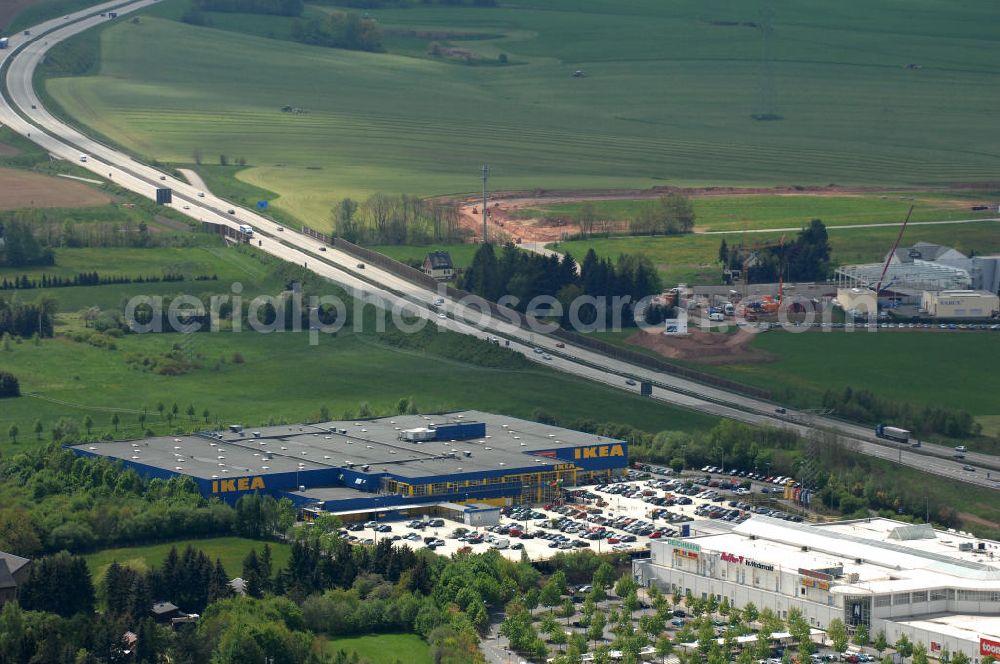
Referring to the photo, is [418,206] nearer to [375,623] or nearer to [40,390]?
[40,390]

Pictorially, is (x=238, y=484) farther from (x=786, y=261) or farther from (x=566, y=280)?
(x=786, y=261)

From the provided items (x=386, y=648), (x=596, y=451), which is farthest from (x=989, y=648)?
(x=596, y=451)

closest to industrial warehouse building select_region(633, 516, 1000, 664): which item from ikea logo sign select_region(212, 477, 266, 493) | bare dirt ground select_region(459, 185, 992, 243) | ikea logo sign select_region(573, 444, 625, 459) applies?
ikea logo sign select_region(573, 444, 625, 459)

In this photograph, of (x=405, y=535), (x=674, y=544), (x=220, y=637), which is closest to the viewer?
(x=220, y=637)

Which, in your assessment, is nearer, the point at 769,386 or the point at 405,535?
the point at 405,535

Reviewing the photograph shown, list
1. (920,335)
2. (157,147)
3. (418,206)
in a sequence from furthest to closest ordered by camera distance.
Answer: (157,147) → (418,206) → (920,335)

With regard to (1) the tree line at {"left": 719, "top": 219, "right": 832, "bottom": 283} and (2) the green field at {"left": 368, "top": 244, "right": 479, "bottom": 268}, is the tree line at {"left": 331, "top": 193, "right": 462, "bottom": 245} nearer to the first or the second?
(2) the green field at {"left": 368, "top": 244, "right": 479, "bottom": 268}

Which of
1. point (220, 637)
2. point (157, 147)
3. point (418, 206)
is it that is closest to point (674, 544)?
point (220, 637)
